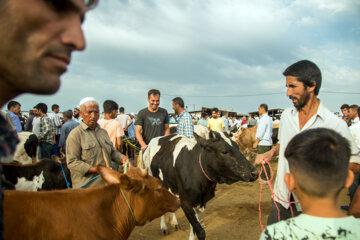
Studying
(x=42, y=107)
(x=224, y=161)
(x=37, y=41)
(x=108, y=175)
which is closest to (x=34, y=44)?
(x=37, y=41)

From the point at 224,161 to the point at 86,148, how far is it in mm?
2153

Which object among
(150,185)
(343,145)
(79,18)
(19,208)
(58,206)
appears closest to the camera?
(79,18)

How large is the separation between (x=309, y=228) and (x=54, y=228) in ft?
6.08

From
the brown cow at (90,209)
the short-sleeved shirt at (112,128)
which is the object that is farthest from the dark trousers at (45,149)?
the brown cow at (90,209)

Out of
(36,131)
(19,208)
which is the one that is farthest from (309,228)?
(36,131)

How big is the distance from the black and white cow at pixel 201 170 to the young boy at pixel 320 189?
242 cm

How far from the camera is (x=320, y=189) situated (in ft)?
4.22

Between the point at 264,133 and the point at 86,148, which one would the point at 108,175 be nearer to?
the point at 86,148

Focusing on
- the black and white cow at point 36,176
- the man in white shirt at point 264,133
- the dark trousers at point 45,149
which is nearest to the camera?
the black and white cow at point 36,176

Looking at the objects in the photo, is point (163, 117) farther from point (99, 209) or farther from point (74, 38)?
point (74, 38)

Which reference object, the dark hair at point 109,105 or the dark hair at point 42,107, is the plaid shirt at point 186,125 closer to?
the dark hair at point 109,105

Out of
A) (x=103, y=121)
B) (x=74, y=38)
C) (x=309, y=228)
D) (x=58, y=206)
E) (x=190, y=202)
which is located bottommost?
(x=190, y=202)

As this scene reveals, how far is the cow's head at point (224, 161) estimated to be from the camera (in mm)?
3727

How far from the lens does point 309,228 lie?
123 cm
